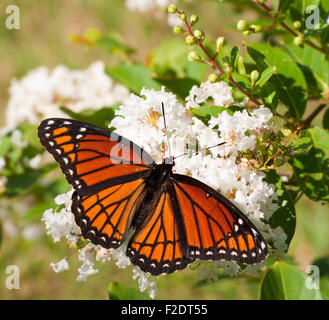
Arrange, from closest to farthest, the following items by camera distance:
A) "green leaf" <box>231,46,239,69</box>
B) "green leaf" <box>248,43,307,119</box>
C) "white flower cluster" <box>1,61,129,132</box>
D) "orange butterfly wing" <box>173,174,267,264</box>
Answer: "orange butterfly wing" <box>173,174,267,264</box>
"green leaf" <box>231,46,239,69</box>
"green leaf" <box>248,43,307,119</box>
"white flower cluster" <box>1,61,129,132</box>

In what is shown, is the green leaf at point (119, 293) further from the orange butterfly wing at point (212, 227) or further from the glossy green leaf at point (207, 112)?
the glossy green leaf at point (207, 112)

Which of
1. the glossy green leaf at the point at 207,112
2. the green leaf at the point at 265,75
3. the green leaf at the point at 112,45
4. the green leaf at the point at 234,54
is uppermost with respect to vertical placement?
the green leaf at the point at 112,45

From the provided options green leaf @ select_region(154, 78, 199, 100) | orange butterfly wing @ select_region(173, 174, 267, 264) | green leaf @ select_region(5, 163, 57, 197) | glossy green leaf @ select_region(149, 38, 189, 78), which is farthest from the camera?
glossy green leaf @ select_region(149, 38, 189, 78)

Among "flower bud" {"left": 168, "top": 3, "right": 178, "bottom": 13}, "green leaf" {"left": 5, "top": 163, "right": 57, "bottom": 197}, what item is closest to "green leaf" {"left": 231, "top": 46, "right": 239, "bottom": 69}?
"flower bud" {"left": 168, "top": 3, "right": 178, "bottom": 13}

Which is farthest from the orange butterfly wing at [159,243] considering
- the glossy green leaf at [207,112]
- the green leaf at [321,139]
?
the green leaf at [321,139]

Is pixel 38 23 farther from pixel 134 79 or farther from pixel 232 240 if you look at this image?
pixel 232 240

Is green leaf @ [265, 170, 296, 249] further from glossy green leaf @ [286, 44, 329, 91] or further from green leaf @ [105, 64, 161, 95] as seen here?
green leaf @ [105, 64, 161, 95]
